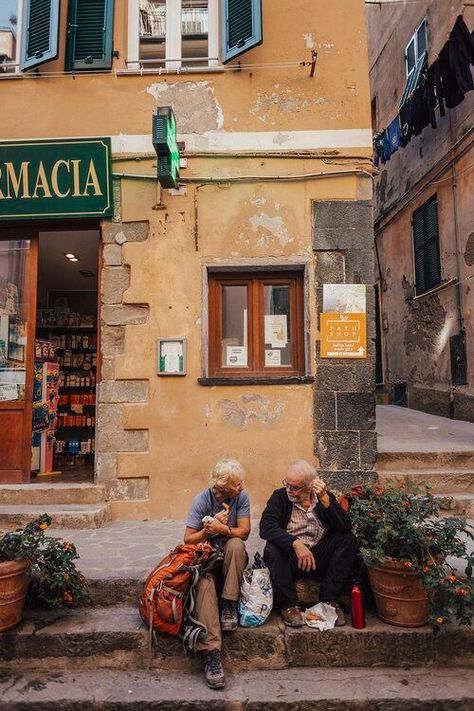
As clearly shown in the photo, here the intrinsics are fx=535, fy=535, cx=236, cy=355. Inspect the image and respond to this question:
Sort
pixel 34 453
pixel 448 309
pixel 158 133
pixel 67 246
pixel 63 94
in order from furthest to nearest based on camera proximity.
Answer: pixel 448 309 < pixel 67 246 < pixel 34 453 < pixel 63 94 < pixel 158 133

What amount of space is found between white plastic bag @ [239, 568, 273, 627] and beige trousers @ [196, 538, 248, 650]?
55 millimetres

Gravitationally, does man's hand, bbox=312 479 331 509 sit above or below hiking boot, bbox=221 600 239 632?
above

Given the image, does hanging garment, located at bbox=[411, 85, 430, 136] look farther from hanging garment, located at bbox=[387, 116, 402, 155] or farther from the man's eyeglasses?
the man's eyeglasses

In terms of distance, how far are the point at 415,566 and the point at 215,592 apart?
4.38 feet

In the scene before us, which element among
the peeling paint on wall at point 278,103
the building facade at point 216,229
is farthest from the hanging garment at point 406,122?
the peeling paint on wall at point 278,103

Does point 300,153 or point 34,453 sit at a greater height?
point 300,153

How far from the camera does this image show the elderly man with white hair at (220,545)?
339cm

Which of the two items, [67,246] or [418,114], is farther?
[418,114]

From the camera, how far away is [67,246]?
7.62m

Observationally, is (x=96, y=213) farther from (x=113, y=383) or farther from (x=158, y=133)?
(x=113, y=383)

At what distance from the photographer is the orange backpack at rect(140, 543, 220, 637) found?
3.48m

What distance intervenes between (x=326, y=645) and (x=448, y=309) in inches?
301

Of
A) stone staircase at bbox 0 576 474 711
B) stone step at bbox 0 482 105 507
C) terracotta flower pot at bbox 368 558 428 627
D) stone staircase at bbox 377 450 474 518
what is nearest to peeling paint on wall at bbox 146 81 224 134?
stone step at bbox 0 482 105 507

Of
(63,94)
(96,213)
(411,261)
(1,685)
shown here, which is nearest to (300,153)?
(96,213)
